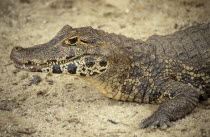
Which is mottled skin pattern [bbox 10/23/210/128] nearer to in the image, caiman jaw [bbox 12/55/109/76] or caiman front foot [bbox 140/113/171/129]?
caiman jaw [bbox 12/55/109/76]

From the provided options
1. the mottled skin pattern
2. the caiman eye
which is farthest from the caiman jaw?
the caiman eye

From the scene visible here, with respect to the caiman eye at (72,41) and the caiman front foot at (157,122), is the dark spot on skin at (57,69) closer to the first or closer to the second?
the caiman eye at (72,41)

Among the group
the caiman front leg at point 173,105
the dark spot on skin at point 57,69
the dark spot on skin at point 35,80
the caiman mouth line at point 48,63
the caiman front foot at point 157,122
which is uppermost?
the caiman mouth line at point 48,63

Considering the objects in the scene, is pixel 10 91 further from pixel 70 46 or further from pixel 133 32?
pixel 133 32

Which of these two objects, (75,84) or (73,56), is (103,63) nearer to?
(73,56)

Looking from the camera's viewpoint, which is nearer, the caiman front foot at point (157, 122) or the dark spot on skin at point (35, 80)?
the caiman front foot at point (157, 122)

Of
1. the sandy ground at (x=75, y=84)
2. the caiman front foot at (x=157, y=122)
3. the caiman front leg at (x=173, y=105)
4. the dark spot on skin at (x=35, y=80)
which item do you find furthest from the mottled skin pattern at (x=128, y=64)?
the dark spot on skin at (x=35, y=80)

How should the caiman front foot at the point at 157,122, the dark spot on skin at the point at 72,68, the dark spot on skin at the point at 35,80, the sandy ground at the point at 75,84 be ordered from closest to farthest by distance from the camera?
the caiman front foot at the point at 157,122, the sandy ground at the point at 75,84, the dark spot on skin at the point at 72,68, the dark spot on skin at the point at 35,80

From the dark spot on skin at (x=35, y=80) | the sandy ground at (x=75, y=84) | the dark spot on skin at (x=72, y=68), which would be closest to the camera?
the sandy ground at (x=75, y=84)
